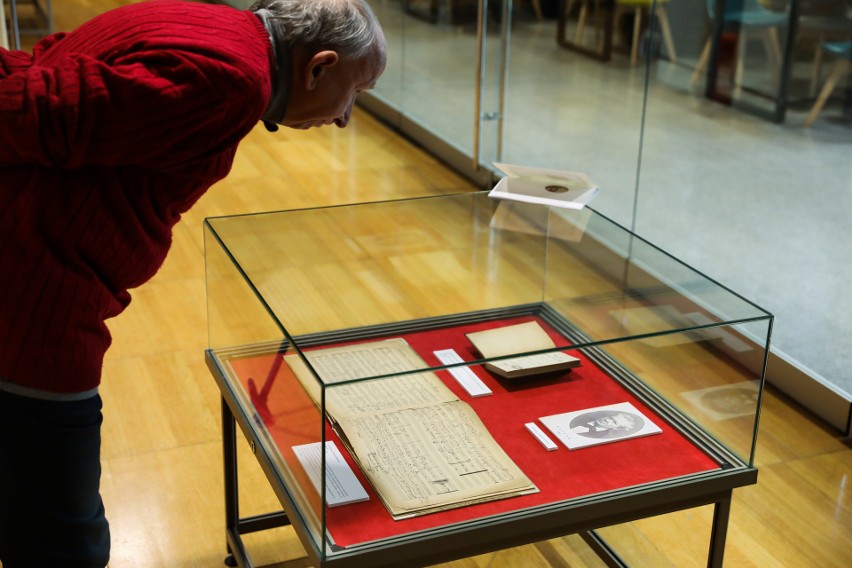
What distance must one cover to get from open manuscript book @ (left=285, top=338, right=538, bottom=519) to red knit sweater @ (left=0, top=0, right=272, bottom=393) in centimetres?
34

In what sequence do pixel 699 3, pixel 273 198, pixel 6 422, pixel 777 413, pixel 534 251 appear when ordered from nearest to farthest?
pixel 6 422 → pixel 534 251 → pixel 777 413 → pixel 699 3 → pixel 273 198

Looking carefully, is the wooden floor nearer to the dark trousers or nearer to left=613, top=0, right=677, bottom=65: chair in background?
the dark trousers

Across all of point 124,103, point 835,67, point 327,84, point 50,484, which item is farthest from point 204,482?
point 835,67

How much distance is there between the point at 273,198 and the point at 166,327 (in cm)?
142

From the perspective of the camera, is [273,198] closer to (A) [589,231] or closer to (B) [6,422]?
(A) [589,231]

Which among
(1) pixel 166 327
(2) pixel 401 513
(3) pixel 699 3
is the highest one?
(3) pixel 699 3

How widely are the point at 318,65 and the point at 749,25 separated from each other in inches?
88.9

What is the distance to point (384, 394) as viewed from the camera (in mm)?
1742

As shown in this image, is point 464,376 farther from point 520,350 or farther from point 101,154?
point 101,154

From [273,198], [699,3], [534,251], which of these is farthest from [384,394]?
[273,198]

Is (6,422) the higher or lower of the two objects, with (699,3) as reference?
lower

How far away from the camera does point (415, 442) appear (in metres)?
1.83

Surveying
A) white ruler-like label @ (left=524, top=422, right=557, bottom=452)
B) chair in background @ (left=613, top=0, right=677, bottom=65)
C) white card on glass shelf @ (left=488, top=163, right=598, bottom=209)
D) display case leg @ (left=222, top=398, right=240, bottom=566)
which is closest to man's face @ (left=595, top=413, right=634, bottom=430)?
white ruler-like label @ (left=524, top=422, right=557, bottom=452)

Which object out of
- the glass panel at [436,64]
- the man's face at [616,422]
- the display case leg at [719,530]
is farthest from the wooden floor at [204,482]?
the glass panel at [436,64]
